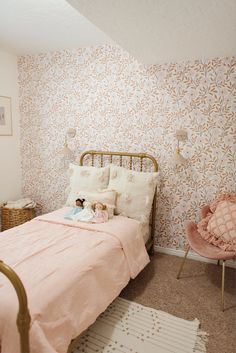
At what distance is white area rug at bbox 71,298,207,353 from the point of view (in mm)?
1714

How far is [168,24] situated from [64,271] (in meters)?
1.81

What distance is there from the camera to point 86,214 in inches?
101

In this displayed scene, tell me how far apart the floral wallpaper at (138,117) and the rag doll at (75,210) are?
85 cm

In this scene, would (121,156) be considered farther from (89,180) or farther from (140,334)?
(140,334)

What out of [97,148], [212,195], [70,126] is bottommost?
[212,195]

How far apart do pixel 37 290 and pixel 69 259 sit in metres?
0.38

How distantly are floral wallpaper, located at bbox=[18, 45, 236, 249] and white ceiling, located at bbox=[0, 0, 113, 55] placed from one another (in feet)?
0.72

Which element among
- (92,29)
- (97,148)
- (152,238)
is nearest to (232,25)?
(92,29)

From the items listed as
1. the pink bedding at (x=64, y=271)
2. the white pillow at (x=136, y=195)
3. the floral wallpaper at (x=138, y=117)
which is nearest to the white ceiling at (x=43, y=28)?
the floral wallpaper at (x=138, y=117)

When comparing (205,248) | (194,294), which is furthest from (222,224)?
(194,294)

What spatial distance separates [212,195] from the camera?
9.14 feet

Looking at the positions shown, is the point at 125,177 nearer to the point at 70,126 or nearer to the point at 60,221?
the point at 60,221

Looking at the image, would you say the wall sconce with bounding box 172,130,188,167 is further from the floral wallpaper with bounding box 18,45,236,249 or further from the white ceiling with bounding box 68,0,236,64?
the white ceiling with bounding box 68,0,236,64

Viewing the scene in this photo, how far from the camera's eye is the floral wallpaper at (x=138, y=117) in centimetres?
269
